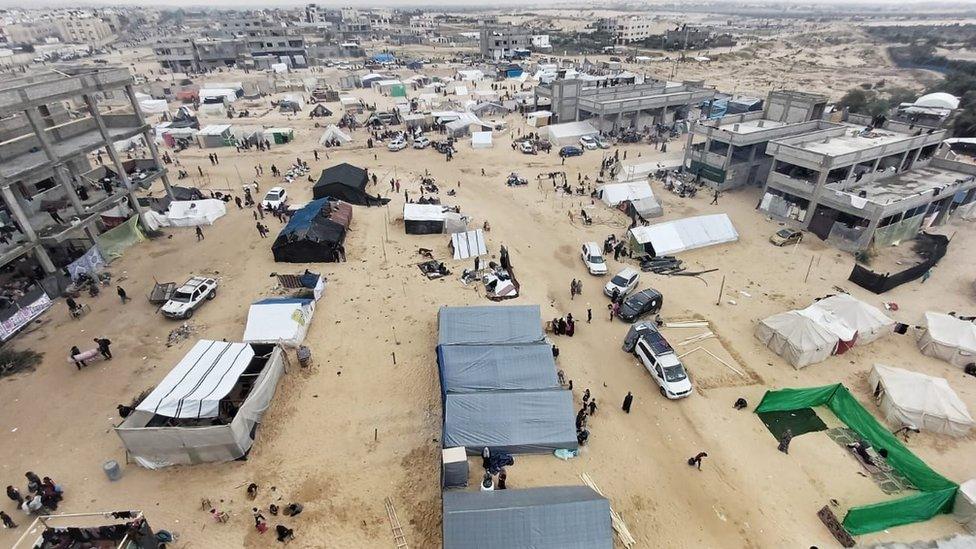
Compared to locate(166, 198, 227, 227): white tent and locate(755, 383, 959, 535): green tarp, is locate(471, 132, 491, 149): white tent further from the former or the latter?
locate(755, 383, 959, 535): green tarp

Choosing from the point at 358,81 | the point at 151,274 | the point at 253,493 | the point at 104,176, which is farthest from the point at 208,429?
the point at 358,81

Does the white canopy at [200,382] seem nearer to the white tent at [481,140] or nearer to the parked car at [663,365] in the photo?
the parked car at [663,365]

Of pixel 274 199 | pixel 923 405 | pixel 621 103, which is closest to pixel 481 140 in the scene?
pixel 621 103

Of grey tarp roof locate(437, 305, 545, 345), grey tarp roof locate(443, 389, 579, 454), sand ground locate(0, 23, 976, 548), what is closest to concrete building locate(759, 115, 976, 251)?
sand ground locate(0, 23, 976, 548)

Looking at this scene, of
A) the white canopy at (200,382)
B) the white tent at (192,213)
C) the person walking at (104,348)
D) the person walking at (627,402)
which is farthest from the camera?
the white tent at (192,213)

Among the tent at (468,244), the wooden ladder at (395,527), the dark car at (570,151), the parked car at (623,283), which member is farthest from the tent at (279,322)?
the dark car at (570,151)

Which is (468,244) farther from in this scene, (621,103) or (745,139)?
(621,103)

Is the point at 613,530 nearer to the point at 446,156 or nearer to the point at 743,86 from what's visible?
the point at 446,156
